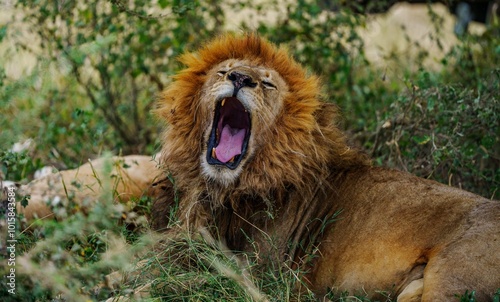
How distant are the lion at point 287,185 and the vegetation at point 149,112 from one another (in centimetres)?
26

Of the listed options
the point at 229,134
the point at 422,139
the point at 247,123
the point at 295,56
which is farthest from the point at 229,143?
the point at 295,56

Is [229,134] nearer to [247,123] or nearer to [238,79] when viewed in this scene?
[247,123]

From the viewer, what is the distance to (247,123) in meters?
4.97

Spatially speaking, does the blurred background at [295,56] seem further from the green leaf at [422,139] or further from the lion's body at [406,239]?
the lion's body at [406,239]

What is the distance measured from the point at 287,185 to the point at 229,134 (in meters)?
0.47

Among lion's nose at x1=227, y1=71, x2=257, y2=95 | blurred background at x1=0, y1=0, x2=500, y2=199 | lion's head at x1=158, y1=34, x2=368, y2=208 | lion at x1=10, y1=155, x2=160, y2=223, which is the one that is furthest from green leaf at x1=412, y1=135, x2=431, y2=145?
lion at x1=10, y1=155, x2=160, y2=223

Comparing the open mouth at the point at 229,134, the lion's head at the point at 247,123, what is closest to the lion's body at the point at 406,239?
the lion's head at the point at 247,123

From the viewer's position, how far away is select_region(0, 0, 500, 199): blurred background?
5.96 metres

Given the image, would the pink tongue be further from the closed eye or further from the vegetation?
the vegetation

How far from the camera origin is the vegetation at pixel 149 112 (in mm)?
3984

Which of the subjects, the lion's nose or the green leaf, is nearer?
the lion's nose

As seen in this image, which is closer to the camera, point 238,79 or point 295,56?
point 238,79

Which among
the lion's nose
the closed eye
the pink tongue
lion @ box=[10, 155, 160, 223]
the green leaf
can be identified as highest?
the lion's nose

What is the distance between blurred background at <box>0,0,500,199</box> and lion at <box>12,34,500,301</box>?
3.75 feet
